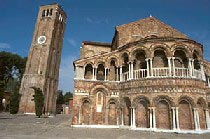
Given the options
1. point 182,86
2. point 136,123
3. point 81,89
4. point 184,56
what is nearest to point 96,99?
point 81,89

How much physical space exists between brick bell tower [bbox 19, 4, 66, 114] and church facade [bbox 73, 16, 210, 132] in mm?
21080

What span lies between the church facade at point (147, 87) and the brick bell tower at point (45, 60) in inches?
830

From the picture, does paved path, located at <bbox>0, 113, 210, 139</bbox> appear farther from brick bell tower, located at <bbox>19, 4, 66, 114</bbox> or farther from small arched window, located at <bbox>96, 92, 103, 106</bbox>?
brick bell tower, located at <bbox>19, 4, 66, 114</bbox>

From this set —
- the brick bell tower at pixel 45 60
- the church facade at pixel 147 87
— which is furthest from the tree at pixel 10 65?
the church facade at pixel 147 87

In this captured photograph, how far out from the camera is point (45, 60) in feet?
124

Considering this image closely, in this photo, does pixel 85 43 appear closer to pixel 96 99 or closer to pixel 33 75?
pixel 96 99

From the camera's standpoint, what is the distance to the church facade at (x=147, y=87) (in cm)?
1376

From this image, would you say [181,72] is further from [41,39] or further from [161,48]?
[41,39]

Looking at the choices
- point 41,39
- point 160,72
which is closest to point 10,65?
point 41,39

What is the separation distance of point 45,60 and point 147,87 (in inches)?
1147

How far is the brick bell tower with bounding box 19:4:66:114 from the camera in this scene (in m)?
35.8

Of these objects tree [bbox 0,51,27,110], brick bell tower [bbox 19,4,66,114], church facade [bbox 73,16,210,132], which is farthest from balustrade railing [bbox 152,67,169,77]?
tree [bbox 0,51,27,110]

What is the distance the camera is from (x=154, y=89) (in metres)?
14.2

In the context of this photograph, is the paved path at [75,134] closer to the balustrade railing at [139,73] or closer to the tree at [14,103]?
the balustrade railing at [139,73]
